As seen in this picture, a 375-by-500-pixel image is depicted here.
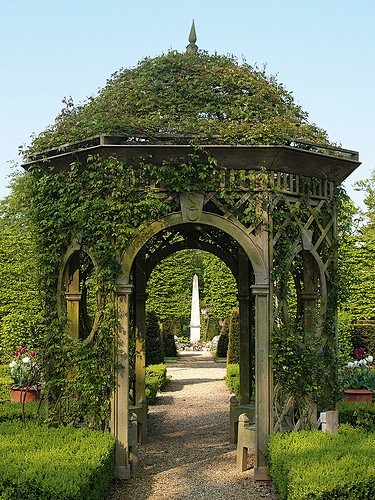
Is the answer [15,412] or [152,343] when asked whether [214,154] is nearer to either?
[15,412]

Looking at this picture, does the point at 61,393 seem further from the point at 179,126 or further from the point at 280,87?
the point at 280,87

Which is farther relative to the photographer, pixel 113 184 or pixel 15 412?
pixel 15 412

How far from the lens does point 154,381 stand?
15.7 meters

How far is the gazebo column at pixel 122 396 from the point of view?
782cm

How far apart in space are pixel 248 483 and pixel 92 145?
425 cm

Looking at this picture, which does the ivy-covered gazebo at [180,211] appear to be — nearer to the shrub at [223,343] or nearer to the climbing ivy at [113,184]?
the climbing ivy at [113,184]

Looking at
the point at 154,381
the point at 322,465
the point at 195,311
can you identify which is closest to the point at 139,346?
the point at 154,381

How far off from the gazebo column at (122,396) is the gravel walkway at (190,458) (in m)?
0.29

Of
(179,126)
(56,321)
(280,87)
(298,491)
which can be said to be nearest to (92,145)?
(179,126)

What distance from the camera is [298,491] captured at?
5.66 m

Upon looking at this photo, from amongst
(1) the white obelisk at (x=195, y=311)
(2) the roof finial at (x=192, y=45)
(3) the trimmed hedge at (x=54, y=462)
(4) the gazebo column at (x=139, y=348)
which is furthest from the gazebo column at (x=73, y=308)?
(1) the white obelisk at (x=195, y=311)

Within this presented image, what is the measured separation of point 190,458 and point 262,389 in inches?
83.2

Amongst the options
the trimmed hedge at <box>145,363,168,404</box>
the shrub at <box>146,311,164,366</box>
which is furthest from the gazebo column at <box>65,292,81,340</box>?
the shrub at <box>146,311,164,366</box>

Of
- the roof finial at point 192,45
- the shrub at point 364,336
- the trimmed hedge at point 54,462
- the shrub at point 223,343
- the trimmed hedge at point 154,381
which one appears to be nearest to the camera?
the trimmed hedge at point 54,462
